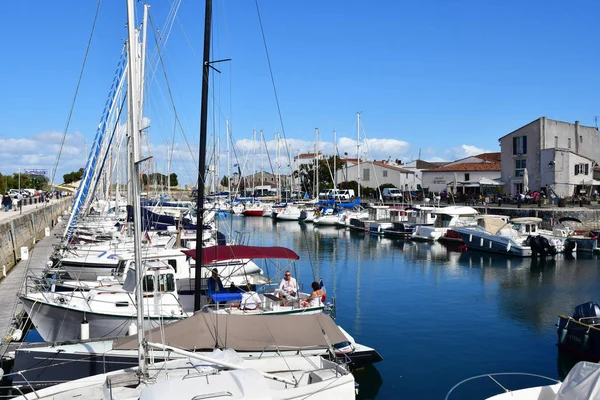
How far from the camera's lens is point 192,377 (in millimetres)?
9914

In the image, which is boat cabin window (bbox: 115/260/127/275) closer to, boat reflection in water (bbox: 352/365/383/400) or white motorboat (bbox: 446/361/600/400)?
boat reflection in water (bbox: 352/365/383/400)

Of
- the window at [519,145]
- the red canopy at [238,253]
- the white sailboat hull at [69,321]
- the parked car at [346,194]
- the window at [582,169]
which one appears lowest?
the white sailboat hull at [69,321]

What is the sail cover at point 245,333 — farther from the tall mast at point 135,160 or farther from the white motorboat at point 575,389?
the white motorboat at point 575,389

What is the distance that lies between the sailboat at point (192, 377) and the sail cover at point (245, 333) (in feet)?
3.16

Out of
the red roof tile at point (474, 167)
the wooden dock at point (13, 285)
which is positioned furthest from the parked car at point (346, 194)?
the wooden dock at point (13, 285)

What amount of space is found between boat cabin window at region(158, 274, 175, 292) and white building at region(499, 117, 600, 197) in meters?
59.2

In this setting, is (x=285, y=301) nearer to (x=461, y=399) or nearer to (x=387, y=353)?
(x=387, y=353)

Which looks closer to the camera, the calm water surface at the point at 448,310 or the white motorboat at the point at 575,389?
the white motorboat at the point at 575,389

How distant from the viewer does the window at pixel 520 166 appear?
7181 cm

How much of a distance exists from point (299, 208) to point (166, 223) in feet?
163

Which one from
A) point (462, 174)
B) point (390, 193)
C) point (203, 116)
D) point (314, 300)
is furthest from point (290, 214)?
point (203, 116)

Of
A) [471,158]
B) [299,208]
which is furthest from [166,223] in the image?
[471,158]

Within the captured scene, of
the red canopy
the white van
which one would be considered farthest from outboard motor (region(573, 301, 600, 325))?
the white van

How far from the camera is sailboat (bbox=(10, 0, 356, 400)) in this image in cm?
935
